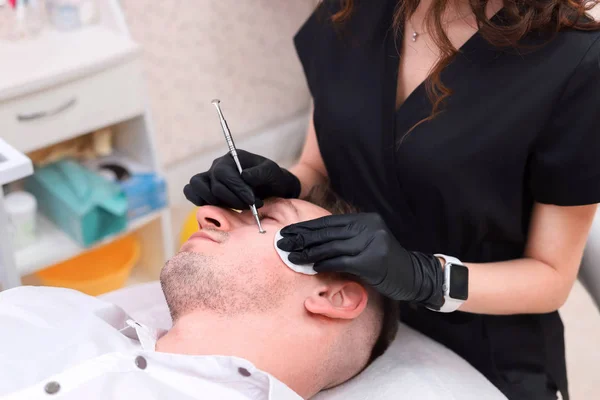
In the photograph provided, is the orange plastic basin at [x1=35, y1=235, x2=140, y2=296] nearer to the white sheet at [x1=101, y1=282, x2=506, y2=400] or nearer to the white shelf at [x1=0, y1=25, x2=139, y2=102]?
the white shelf at [x1=0, y1=25, x2=139, y2=102]

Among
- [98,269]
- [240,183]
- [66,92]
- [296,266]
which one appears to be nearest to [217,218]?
[240,183]

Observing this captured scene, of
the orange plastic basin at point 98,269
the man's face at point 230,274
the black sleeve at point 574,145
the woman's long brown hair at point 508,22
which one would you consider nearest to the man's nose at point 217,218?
the man's face at point 230,274

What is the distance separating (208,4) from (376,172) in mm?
1460

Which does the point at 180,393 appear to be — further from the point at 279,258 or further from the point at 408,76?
the point at 408,76

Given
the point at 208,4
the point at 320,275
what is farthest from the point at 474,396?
the point at 208,4

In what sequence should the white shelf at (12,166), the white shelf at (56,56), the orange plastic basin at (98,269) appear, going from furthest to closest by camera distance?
1. the orange plastic basin at (98,269)
2. the white shelf at (56,56)
3. the white shelf at (12,166)

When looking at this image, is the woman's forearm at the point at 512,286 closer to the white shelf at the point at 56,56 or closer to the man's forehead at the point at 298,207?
the man's forehead at the point at 298,207

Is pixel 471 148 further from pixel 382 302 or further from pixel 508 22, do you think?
pixel 382 302

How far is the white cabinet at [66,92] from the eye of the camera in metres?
1.70

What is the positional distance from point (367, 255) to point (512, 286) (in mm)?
308

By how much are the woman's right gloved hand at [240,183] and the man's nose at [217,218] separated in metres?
0.02

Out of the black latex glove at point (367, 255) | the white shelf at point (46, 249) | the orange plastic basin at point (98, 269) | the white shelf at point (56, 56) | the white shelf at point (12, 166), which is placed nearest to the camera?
the black latex glove at point (367, 255)

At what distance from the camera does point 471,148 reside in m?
1.13

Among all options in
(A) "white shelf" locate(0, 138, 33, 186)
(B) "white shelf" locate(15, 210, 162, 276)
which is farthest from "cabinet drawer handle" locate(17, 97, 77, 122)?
(A) "white shelf" locate(0, 138, 33, 186)
